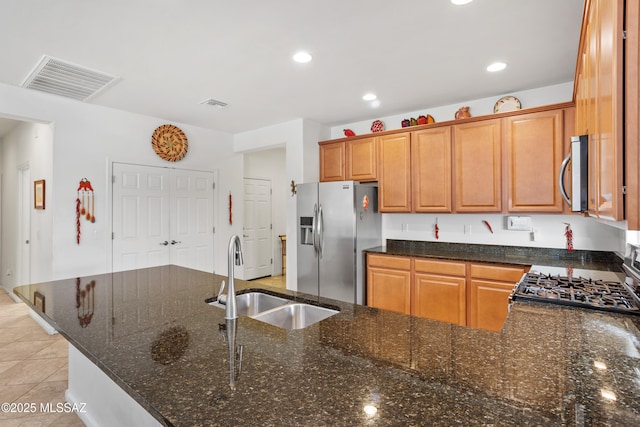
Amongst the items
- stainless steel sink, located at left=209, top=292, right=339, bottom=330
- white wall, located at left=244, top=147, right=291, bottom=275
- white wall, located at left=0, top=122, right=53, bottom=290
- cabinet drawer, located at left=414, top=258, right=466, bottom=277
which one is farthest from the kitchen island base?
white wall, located at left=244, top=147, right=291, bottom=275

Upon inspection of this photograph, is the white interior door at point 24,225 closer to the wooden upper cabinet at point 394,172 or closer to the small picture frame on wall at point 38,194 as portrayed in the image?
the small picture frame on wall at point 38,194

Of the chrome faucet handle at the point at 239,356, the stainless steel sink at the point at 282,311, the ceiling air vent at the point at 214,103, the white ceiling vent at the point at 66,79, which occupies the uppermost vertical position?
the ceiling air vent at the point at 214,103

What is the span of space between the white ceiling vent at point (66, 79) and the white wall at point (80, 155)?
0.21m

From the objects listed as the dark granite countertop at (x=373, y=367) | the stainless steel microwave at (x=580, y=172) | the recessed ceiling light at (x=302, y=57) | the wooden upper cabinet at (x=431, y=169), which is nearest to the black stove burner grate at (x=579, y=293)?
the dark granite countertop at (x=373, y=367)

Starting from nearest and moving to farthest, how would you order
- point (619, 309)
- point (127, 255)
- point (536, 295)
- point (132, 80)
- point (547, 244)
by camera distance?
point (619, 309) → point (536, 295) → point (132, 80) → point (547, 244) → point (127, 255)

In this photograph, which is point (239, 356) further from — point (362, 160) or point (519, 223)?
point (362, 160)

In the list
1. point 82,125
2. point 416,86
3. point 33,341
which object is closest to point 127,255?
point 33,341

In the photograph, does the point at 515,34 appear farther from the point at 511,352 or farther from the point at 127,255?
the point at 127,255

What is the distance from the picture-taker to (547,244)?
335cm

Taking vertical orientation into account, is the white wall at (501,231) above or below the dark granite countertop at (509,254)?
above

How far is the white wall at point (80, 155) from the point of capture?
3461mm

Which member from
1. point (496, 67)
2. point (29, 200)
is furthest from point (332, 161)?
point (29, 200)

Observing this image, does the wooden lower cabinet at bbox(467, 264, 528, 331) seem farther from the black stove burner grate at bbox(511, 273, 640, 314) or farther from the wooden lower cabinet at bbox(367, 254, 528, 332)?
the black stove burner grate at bbox(511, 273, 640, 314)

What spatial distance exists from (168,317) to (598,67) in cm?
192
